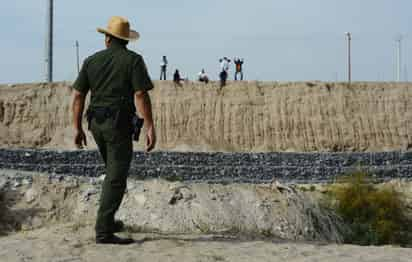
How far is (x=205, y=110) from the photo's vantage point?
34281 millimetres

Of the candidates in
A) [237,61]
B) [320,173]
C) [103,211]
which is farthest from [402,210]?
[237,61]

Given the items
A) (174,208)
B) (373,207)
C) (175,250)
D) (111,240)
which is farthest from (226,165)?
(175,250)

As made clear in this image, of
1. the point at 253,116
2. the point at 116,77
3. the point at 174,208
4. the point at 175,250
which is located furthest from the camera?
the point at 253,116

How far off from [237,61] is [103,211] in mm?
31063

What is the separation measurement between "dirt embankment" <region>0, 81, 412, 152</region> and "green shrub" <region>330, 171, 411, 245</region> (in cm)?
1316

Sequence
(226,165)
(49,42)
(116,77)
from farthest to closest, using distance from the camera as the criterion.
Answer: (49,42) → (226,165) → (116,77)

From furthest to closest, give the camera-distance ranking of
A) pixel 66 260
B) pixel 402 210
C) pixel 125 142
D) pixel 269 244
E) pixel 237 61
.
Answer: pixel 237 61
pixel 402 210
pixel 269 244
pixel 125 142
pixel 66 260

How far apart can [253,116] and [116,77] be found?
27.8 meters

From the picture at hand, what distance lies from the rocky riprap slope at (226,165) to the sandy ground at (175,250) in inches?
529

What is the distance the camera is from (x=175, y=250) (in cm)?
651

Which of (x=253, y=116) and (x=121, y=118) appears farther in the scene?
(x=253, y=116)

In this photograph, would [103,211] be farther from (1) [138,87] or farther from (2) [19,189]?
(2) [19,189]

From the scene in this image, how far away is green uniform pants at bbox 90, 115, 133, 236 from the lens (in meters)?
6.55

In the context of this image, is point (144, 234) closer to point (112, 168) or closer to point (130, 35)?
point (112, 168)
